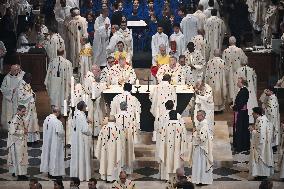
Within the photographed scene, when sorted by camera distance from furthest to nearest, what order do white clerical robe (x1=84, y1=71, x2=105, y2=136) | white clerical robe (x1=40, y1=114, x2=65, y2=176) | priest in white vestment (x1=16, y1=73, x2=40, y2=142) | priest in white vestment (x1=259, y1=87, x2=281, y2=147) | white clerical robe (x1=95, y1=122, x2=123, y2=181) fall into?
priest in white vestment (x1=16, y1=73, x2=40, y2=142), white clerical robe (x1=84, y1=71, x2=105, y2=136), priest in white vestment (x1=259, y1=87, x2=281, y2=147), white clerical robe (x1=40, y1=114, x2=65, y2=176), white clerical robe (x1=95, y1=122, x2=123, y2=181)

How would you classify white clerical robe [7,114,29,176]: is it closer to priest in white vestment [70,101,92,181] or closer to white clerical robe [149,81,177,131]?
priest in white vestment [70,101,92,181]

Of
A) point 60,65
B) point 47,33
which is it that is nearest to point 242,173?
point 60,65

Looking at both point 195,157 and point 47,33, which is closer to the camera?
point 195,157

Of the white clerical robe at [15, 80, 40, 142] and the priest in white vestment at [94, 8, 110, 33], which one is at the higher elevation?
the priest in white vestment at [94, 8, 110, 33]

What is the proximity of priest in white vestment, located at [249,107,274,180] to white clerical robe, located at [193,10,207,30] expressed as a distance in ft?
28.8

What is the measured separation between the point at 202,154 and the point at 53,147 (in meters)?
3.48

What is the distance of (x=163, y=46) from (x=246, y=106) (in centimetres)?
302

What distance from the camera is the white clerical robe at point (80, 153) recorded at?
28359mm

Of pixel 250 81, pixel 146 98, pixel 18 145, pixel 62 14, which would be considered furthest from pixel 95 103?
pixel 62 14

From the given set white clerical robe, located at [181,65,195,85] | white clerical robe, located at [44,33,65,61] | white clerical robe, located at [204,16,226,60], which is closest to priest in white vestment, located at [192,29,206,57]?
white clerical robe, located at [204,16,226,60]

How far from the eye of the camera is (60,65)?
3284cm

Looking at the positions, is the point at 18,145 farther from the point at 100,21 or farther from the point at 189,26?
the point at 189,26

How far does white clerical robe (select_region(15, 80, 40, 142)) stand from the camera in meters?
30.6

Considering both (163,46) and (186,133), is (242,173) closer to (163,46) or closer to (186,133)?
(186,133)
